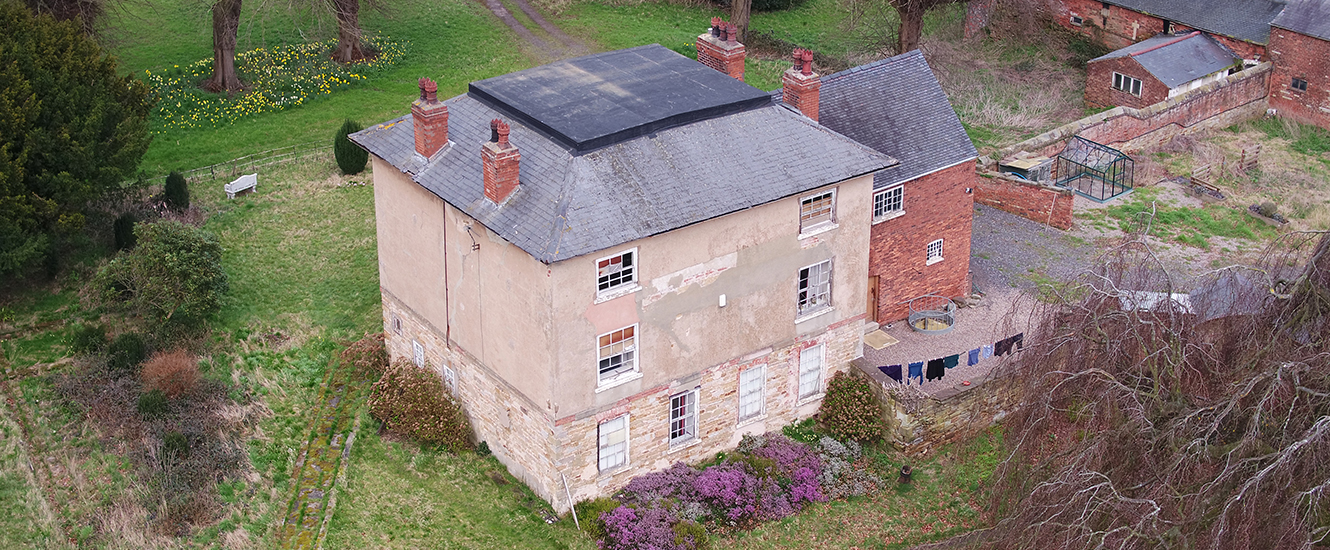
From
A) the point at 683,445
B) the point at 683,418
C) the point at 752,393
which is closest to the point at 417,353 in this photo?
the point at 683,418

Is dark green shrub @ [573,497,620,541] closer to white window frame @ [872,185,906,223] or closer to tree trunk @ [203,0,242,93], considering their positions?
white window frame @ [872,185,906,223]

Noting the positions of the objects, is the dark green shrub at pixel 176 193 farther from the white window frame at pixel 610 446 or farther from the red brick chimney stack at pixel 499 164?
the white window frame at pixel 610 446

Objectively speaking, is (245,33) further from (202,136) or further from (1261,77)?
(1261,77)

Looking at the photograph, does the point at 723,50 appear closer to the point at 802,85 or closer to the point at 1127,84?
the point at 802,85

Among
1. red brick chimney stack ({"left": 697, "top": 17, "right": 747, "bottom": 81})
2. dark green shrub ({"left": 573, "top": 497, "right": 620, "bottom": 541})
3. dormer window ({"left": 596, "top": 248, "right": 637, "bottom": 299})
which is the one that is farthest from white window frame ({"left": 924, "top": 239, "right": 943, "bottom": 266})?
dark green shrub ({"left": 573, "top": 497, "right": 620, "bottom": 541})

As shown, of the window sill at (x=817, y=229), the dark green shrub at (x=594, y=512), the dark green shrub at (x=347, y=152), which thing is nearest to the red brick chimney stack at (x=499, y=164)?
the window sill at (x=817, y=229)
